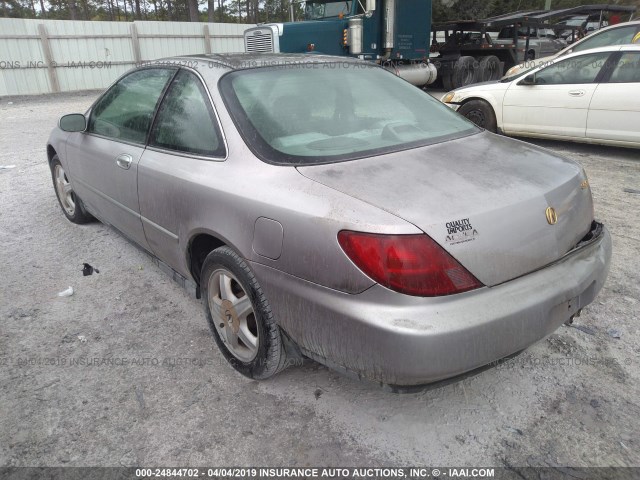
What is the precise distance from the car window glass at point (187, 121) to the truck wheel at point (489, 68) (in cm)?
1373

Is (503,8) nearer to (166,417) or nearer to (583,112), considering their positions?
(583,112)

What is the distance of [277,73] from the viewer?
9.37 ft

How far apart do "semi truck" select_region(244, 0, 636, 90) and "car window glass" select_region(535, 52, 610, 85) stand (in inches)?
198

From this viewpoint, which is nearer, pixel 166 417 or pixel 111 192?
pixel 166 417

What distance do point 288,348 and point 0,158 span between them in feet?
24.8

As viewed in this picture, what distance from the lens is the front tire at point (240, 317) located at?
2.27 metres

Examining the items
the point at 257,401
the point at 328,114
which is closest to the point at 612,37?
the point at 328,114

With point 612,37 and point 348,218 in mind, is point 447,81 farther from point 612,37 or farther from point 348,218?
point 348,218

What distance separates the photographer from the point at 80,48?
682 inches

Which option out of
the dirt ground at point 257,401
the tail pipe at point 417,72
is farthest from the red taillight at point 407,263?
the tail pipe at point 417,72

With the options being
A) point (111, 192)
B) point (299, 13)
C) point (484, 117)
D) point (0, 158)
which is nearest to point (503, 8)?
point (299, 13)

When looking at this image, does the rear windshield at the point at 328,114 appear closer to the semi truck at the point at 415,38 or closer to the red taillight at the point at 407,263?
the red taillight at the point at 407,263

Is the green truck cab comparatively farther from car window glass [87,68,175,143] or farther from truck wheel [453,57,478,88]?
car window glass [87,68,175,143]

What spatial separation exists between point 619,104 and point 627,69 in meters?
0.48
